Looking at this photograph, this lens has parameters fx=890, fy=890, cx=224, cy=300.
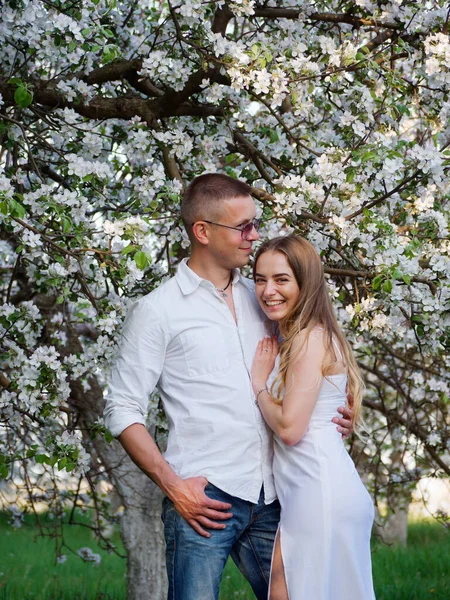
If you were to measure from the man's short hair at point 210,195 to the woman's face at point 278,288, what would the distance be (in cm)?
25

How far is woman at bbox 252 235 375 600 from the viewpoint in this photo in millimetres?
2746

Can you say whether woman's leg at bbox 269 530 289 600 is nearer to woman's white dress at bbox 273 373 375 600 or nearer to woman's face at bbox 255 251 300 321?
woman's white dress at bbox 273 373 375 600

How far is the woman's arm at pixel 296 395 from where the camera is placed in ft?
9.01

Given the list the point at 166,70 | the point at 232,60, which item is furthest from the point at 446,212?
the point at 166,70

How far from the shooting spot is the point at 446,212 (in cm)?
383

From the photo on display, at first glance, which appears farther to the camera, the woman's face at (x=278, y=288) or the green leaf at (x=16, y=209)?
the green leaf at (x=16, y=209)

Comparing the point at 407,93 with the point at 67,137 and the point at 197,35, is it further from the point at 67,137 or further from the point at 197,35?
the point at 67,137

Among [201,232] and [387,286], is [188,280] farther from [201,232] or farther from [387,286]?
[387,286]

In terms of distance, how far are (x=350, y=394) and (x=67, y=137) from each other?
1.85m

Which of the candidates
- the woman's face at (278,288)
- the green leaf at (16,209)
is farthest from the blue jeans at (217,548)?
the green leaf at (16,209)

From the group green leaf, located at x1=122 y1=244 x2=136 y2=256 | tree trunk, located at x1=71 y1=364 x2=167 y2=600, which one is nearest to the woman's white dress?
green leaf, located at x1=122 y1=244 x2=136 y2=256

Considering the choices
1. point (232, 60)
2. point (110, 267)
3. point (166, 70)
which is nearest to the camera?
point (110, 267)

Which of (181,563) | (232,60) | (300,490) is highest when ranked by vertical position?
(232,60)

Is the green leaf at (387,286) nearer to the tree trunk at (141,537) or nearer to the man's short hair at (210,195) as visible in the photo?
the man's short hair at (210,195)
